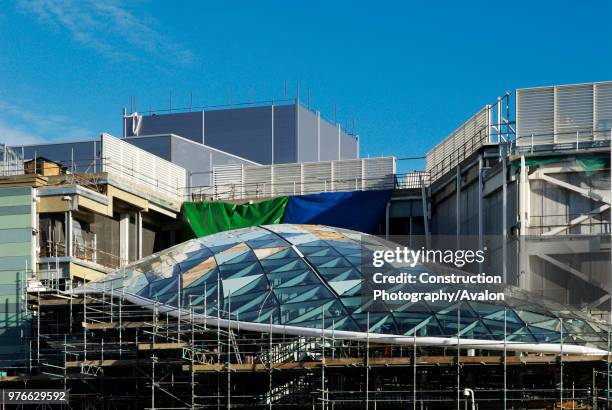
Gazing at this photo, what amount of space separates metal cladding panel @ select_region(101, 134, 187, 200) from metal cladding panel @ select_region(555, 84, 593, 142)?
22.0 m

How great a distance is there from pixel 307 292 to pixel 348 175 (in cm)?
2578

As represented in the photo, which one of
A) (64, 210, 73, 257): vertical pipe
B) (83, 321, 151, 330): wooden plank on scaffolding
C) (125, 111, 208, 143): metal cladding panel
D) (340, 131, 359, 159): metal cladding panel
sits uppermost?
(125, 111, 208, 143): metal cladding panel

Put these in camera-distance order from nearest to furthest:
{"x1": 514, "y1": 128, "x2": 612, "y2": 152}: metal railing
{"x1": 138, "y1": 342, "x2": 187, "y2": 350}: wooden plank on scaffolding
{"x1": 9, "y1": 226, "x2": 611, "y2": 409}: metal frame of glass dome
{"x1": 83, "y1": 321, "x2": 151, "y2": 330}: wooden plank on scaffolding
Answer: {"x1": 9, "y1": 226, "x2": 611, "y2": 409}: metal frame of glass dome
{"x1": 138, "y1": 342, "x2": 187, "y2": 350}: wooden plank on scaffolding
{"x1": 83, "y1": 321, "x2": 151, "y2": 330}: wooden plank on scaffolding
{"x1": 514, "y1": 128, "x2": 612, "y2": 152}: metal railing

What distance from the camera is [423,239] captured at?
79.7 m

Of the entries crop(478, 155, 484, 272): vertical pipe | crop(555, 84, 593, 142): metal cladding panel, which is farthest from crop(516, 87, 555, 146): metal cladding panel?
crop(478, 155, 484, 272): vertical pipe


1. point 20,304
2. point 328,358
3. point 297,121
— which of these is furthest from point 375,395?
point 297,121

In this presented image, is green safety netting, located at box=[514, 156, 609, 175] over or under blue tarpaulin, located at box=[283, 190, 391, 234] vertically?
over

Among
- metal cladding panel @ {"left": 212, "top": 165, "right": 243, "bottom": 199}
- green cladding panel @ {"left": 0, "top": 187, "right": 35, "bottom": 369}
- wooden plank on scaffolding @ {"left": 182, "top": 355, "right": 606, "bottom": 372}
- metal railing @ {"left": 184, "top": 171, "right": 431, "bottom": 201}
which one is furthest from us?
metal cladding panel @ {"left": 212, "top": 165, "right": 243, "bottom": 199}

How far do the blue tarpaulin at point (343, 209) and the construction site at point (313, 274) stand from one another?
0.11 meters

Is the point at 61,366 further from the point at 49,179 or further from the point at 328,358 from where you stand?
the point at 328,358

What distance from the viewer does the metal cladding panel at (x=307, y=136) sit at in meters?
114

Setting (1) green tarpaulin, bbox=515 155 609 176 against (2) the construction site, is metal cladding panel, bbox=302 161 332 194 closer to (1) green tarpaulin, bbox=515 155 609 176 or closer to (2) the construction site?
(2) the construction site

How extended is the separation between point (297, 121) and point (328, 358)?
57517 millimetres

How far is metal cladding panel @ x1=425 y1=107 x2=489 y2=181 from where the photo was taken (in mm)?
74812
